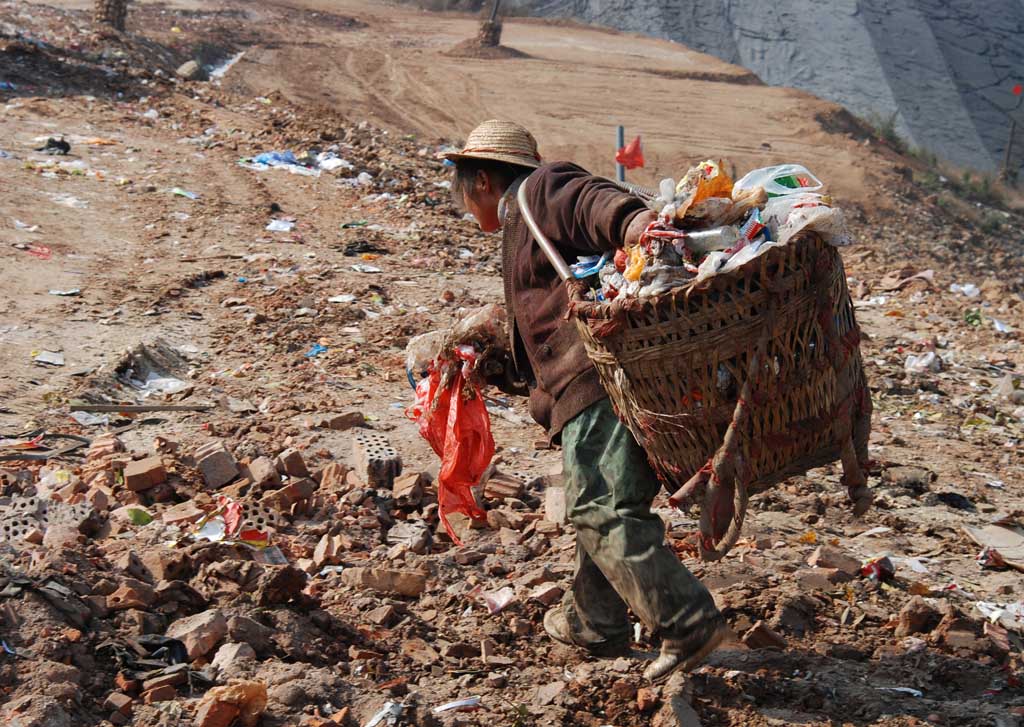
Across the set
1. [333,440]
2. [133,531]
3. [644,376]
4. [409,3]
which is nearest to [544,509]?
[333,440]

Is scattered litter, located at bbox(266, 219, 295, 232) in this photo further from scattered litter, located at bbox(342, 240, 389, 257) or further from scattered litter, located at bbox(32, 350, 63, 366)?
scattered litter, located at bbox(32, 350, 63, 366)

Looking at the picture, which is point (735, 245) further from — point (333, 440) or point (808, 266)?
point (333, 440)

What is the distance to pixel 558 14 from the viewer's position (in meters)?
26.4

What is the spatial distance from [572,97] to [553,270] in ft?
50.4

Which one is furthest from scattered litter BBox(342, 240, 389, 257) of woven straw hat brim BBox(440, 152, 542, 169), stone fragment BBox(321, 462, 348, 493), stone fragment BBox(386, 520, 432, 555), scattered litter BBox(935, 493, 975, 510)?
woven straw hat brim BBox(440, 152, 542, 169)

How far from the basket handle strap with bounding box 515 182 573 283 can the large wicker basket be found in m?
0.07

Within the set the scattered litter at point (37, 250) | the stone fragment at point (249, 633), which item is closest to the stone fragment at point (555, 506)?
the stone fragment at point (249, 633)

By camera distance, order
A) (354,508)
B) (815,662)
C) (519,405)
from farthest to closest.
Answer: (519,405), (354,508), (815,662)

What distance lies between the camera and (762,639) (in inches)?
132

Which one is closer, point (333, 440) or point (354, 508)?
point (354, 508)

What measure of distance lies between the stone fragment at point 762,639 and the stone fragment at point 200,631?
1544 mm

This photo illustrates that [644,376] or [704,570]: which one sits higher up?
[644,376]

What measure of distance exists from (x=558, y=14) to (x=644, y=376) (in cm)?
2532

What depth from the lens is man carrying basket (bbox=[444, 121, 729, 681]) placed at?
2678 millimetres
